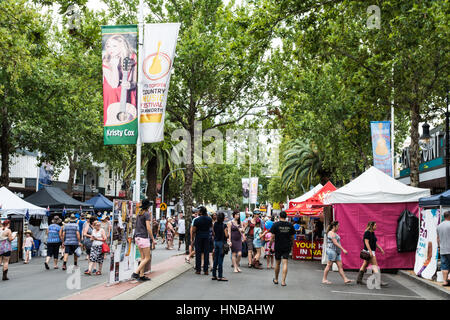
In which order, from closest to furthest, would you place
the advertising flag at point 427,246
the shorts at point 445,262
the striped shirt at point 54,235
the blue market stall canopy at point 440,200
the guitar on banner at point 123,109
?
the shorts at point 445,262 → the blue market stall canopy at point 440,200 → the advertising flag at point 427,246 → the guitar on banner at point 123,109 → the striped shirt at point 54,235

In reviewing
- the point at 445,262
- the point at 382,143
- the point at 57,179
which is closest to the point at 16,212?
the point at 382,143

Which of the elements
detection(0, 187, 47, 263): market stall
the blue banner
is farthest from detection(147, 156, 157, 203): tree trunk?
the blue banner

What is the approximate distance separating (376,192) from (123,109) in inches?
335

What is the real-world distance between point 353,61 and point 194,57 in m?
7.14

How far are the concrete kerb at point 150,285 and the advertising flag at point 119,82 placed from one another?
157 inches

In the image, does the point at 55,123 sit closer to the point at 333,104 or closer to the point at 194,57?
the point at 194,57

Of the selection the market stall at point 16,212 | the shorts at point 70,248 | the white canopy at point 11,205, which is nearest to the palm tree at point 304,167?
the market stall at point 16,212

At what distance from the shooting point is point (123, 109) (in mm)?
15172

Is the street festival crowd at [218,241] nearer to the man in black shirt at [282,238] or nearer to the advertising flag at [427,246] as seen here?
the man in black shirt at [282,238]

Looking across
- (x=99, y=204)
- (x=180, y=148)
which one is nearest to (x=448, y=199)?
(x=99, y=204)

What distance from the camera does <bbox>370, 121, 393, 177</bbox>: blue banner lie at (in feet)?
73.3

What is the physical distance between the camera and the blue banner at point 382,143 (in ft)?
73.3

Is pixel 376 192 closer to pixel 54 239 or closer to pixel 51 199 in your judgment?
pixel 54 239

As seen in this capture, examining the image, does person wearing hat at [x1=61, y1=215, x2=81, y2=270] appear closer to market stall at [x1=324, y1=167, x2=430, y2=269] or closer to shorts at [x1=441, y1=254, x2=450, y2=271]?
market stall at [x1=324, y1=167, x2=430, y2=269]
